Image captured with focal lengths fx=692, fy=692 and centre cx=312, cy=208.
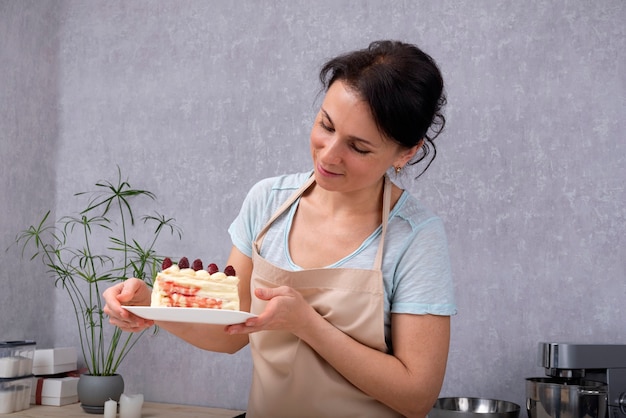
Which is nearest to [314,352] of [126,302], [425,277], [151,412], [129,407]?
[425,277]

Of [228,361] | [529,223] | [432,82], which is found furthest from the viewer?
[228,361]

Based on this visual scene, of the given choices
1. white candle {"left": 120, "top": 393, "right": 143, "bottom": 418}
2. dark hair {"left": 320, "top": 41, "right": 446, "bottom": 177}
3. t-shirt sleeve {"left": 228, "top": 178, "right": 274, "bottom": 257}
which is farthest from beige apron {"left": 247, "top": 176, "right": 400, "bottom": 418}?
white candle {"left": 120, "top": 393, "right": 143, "bottom": 418}

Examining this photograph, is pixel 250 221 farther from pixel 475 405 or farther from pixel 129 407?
pixel 129 407

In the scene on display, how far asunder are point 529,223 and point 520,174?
0.18 metres

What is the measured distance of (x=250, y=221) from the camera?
1.82 metres

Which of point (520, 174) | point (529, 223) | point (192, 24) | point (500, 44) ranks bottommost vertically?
point (529, 223)

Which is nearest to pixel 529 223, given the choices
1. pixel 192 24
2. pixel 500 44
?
pixel 500 44

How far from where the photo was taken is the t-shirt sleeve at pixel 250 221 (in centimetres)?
180

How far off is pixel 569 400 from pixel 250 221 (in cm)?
104

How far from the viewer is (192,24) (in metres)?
3.02

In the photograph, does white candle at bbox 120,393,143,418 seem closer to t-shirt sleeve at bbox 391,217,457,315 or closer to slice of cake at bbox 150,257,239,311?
slice of cake at bbox 150,257,239,311

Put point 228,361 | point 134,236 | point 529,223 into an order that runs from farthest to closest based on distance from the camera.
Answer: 1. point 134,236
2. point 228,361
3. point 529,223

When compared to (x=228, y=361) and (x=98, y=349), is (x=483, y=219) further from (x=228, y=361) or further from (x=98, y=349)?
(x=98, y=349)

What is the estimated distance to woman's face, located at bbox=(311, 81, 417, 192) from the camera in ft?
5.07
